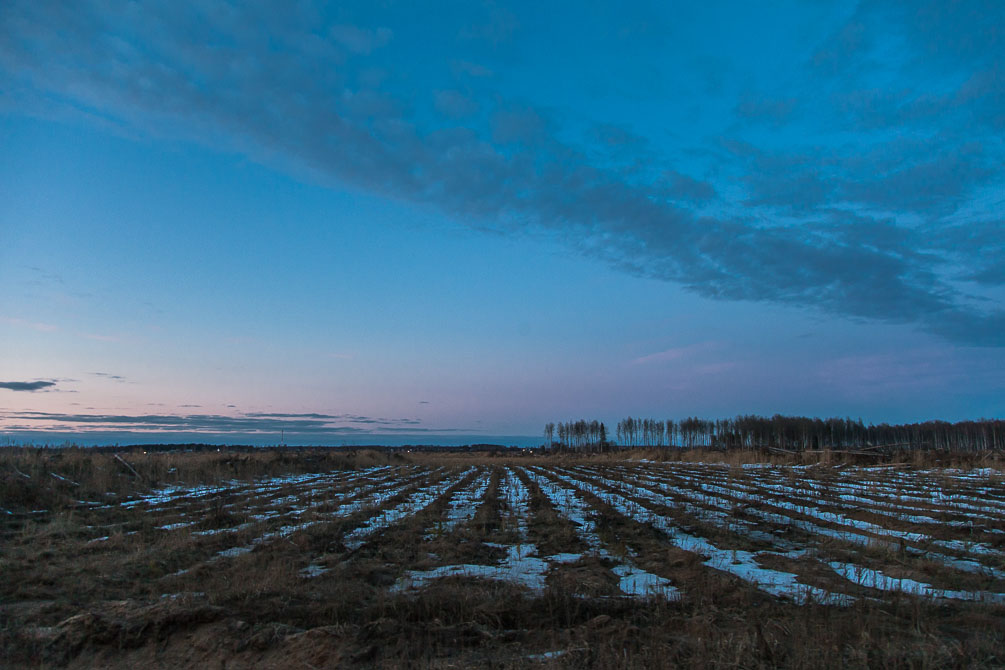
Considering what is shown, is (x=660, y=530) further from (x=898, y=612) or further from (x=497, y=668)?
(x=497, y=668)

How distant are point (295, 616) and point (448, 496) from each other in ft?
42.7

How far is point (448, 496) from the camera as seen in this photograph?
1902 cm

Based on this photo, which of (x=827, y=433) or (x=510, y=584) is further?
(x=827, y=433)

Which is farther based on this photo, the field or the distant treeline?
the distant treeline

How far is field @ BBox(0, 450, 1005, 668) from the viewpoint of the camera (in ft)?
17.0

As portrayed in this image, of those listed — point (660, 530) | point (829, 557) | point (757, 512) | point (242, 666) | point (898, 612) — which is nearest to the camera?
point (242, 666)

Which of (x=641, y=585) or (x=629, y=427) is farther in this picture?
(x=629, y=427)

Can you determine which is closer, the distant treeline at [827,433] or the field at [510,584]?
the field at [510,584]

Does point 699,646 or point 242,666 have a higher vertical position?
A: point 699,646

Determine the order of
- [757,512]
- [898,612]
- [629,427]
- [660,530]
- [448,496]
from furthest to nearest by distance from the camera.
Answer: [629,427] → [448,496] → [757,512] → [660,530] → [898,612]

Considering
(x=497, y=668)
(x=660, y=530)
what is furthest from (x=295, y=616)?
(x=660, y=530)

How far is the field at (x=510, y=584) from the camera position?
5.18 m

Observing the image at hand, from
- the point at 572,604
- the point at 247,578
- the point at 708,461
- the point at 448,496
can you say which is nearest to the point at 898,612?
the point at 572,604

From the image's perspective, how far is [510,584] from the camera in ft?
24.1
